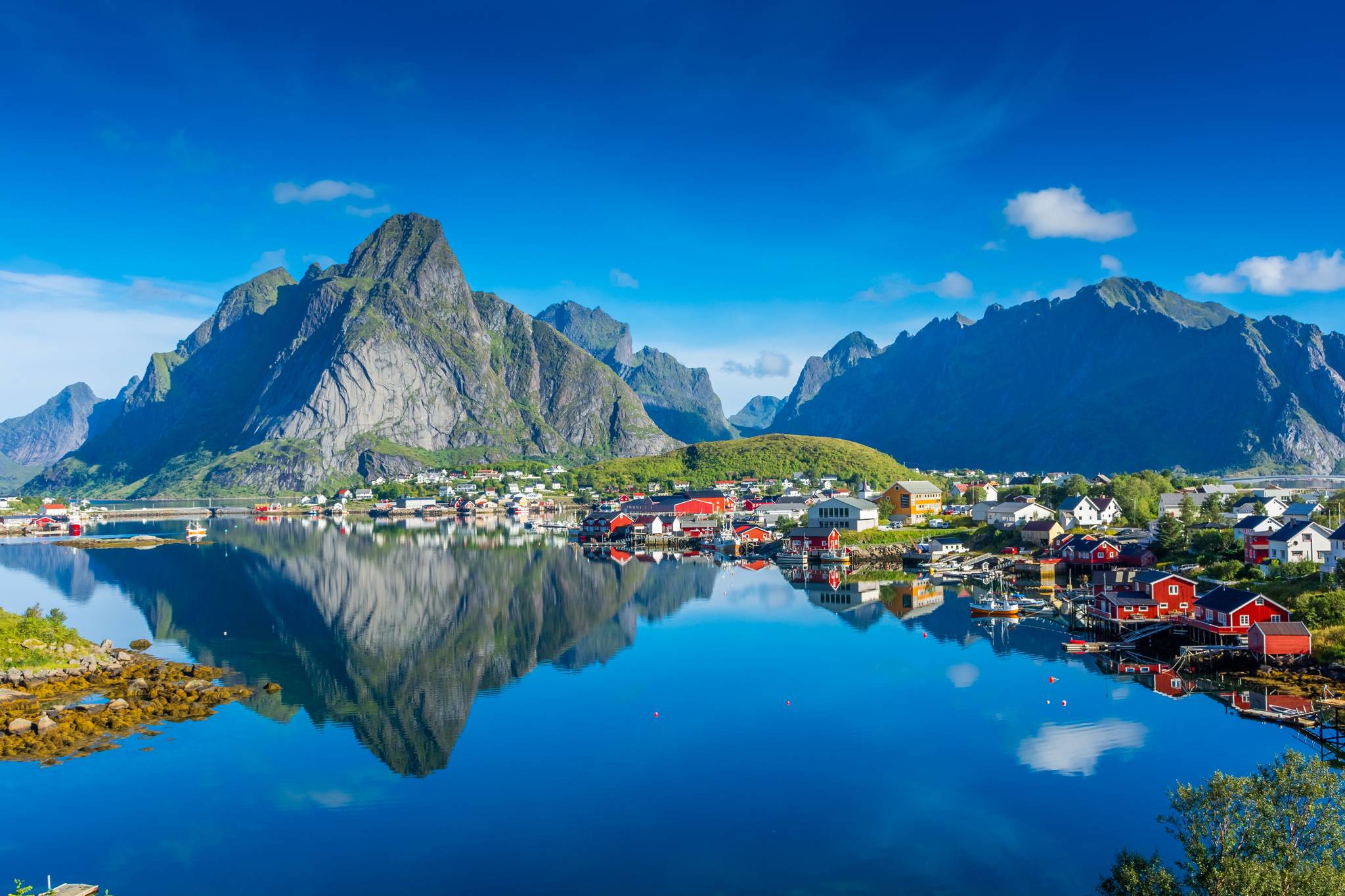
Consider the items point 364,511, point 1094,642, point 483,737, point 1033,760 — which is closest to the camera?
point 1033,760

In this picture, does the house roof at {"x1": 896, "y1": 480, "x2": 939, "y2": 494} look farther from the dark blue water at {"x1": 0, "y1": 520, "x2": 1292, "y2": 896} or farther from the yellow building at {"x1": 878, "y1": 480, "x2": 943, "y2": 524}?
the dark blue water at {"x1": 0, "y1": 520, "x2": 1292, "y2": 896}

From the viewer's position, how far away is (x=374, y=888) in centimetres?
1755

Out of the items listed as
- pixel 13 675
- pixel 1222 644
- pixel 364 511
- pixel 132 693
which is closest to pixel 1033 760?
pixel 1222 644

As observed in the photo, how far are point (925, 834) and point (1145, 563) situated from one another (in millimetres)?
41226

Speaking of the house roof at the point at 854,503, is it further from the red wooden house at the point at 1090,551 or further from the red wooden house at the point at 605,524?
the red wooden house at the point at 605,524

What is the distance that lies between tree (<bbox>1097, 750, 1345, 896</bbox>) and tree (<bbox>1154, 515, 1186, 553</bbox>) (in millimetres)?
42701

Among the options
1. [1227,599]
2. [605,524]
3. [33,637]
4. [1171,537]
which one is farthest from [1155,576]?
[605,524]

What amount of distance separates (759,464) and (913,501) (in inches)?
2337

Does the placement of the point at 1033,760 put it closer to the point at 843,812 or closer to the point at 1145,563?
the point at 843,812

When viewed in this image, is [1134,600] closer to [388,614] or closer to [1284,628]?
[1284,628]

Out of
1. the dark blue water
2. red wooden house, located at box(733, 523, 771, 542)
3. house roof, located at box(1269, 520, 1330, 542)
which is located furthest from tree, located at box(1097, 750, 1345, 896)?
red wooden house, located at box(733, 523, 771, 542)

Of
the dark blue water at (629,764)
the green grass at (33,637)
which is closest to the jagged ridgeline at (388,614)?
the dark blue water at (629,764)

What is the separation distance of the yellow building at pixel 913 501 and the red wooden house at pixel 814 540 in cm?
1412

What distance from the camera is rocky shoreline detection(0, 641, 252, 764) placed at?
25.7 meters
